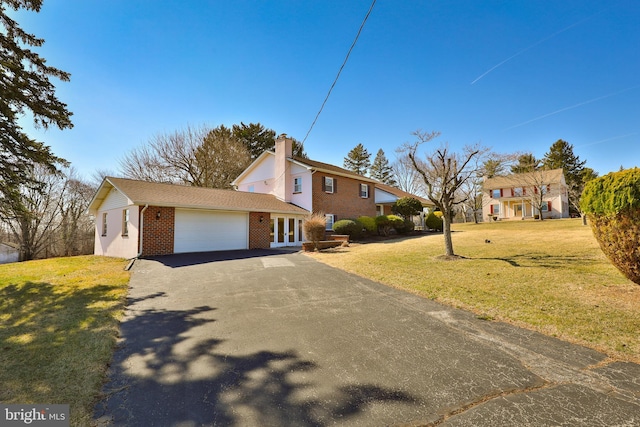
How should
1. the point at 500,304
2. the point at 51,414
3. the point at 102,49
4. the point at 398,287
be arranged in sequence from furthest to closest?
the point at 102,49 < the point at 398,287 < the point at 500,304 < the point at 51,414

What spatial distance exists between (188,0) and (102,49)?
4318 mm

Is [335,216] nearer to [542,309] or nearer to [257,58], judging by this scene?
[257,58]

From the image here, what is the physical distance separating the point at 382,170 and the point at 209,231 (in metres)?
42.3

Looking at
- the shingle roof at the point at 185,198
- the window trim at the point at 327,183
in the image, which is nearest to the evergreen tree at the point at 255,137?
the window trim at the point at 327,183

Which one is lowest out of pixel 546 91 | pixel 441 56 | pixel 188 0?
pixel 546 91

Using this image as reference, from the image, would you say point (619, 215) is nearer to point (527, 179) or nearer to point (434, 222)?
point (434, 222)

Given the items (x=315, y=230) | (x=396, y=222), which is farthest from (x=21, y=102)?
(x=396, y=222)

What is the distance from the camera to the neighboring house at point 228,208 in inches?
551

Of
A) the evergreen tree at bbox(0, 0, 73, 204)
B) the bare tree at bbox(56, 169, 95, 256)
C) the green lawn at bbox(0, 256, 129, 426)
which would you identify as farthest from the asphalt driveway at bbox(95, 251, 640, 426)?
the bare tree at bbox(56, 169, 95, 256)

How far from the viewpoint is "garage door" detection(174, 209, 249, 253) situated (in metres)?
14.9

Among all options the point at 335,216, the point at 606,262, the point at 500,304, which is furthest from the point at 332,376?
Answer: the point at 335,216

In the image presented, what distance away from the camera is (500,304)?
5.34m

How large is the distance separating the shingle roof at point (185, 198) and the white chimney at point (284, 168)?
155cm

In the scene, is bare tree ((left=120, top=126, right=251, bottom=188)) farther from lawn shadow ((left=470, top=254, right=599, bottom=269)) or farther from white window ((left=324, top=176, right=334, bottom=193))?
lawn shadow ((left=470, top=254, right=599, bottom=269))
